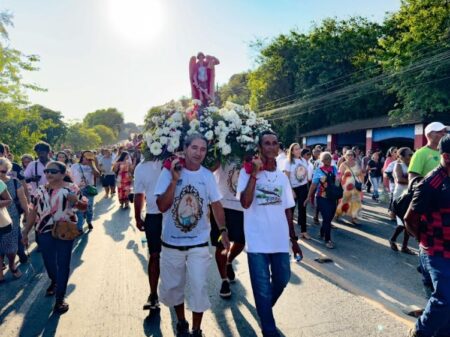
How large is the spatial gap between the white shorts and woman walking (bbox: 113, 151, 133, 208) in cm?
886

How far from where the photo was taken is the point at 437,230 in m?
3.15

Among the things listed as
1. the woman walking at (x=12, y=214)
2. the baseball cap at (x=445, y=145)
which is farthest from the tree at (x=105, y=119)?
the baseball cap at (x=445, y=145)

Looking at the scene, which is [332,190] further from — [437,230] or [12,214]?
[12,214]

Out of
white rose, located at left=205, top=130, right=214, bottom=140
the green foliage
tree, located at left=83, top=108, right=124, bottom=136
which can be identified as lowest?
white rose, located at left=205, top=130, right=214, bottom=140

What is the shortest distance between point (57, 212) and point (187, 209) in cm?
184

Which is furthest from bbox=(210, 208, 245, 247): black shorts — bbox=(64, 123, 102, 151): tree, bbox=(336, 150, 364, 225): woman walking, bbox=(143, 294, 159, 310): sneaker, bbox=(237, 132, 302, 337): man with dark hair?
bbox=(64, 123, 102, 151): tree

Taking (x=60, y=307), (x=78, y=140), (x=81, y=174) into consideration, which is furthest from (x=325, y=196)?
(x=78, y=140)

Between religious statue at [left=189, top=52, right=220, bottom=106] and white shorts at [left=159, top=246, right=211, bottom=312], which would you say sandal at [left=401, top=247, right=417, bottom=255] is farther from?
white shorts at [left=159, top=246, right=211, bottom=312]

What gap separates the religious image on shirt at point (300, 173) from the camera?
782cm

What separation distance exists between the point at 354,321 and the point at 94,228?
682 cm

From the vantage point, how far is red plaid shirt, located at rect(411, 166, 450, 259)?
3.08m

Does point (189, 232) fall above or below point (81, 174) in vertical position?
below

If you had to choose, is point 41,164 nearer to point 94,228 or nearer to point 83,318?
point 94,228

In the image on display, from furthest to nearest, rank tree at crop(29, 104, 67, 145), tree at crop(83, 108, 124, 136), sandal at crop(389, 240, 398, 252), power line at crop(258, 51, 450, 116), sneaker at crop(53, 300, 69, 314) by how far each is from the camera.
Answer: tree at crop(83, 108, 124, 136) → tree at crop(29, 104, 67, 145) → power line at crop(258, 51, 450, 116) → sandal at crop(389, 240, 398, 252) → sneaker at crop(53, 300, 69, 314)
